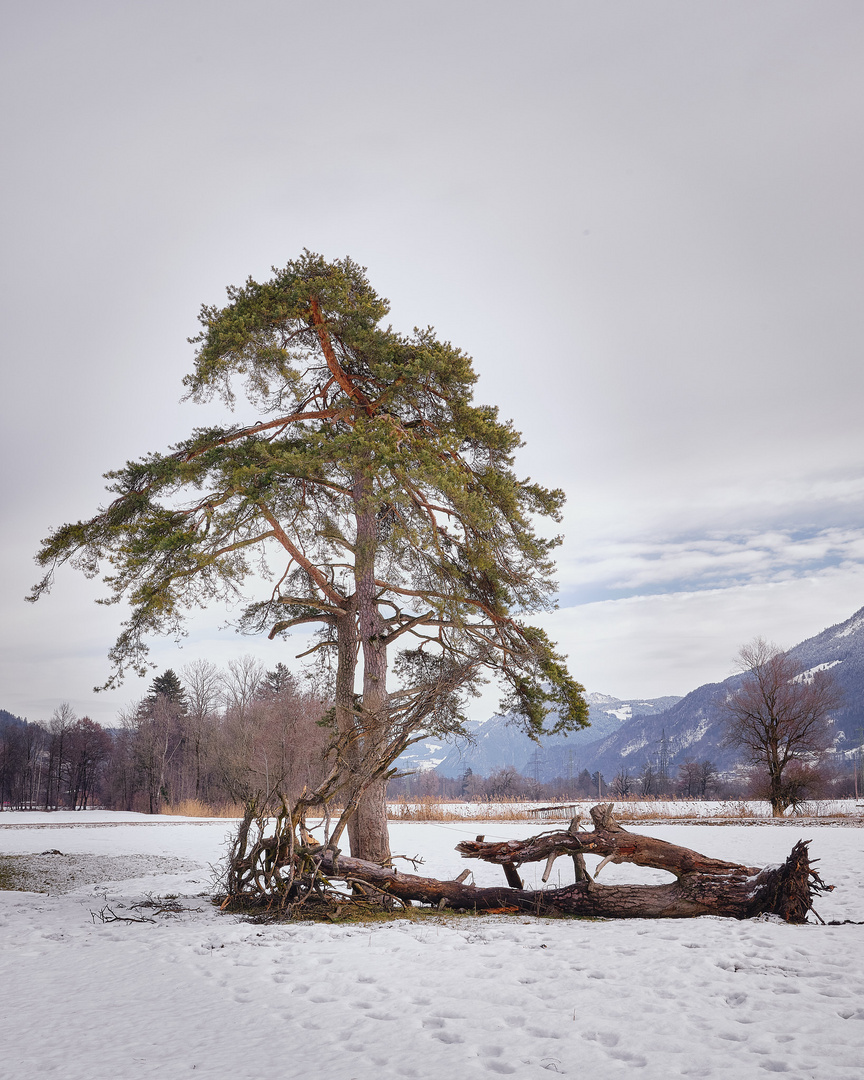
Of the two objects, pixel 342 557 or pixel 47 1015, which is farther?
pixel 342 557

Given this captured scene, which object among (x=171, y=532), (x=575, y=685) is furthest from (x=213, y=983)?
(x=575, y=685)

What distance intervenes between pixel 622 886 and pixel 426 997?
396 cm

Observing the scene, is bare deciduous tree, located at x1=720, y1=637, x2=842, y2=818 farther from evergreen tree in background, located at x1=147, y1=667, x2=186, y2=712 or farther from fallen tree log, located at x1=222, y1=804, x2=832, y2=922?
evergreen tree in background, located at x1=147, y1=667, x2=186, y2=712

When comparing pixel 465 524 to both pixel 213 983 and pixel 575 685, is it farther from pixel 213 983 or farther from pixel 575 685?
pixel 213 983

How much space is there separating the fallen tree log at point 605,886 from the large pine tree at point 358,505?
5.33 ft

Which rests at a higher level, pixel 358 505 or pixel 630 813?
pixel 358 505

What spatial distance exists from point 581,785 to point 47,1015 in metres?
134

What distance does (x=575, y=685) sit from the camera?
35.6 ft

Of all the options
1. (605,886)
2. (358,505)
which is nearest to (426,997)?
(605,886)

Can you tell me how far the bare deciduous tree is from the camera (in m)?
29.2

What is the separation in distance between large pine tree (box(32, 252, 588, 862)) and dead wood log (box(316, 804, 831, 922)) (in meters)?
1.64

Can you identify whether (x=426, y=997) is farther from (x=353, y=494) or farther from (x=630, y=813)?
(x=630, y=813)

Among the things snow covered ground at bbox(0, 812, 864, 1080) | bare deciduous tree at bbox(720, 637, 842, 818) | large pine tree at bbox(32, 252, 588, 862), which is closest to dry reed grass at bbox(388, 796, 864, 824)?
bare deciduous tree at bbox(720, 637, 842, 818)

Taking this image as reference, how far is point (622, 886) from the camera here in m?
7.70
